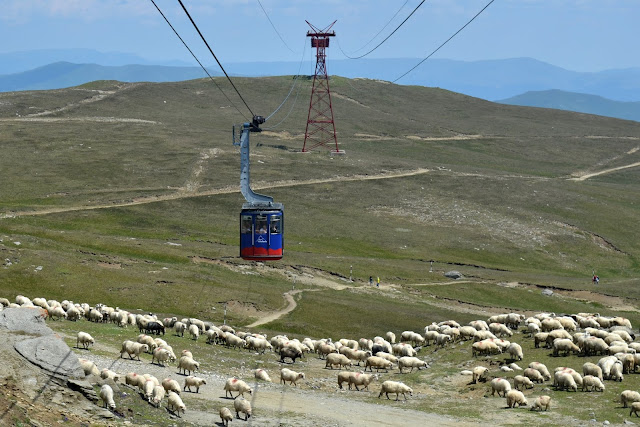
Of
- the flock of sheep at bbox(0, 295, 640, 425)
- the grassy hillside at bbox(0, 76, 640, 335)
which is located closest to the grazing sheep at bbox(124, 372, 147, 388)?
the flock of sheep at bbox(0, 295, 640, 425)

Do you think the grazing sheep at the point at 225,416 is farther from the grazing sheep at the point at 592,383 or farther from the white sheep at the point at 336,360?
the grazing sheep at the point at 592,383

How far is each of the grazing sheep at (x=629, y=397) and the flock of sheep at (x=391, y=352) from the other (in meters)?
0.04

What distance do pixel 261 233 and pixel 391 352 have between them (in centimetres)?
1114

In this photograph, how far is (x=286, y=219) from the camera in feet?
369

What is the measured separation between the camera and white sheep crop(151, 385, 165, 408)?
1138 inches

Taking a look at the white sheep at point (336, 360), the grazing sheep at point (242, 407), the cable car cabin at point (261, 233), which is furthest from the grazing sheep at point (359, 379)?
the grazing sheep at point (242, 407)

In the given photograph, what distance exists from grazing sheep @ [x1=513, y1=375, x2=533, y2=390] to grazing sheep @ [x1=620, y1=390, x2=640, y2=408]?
5006 mm

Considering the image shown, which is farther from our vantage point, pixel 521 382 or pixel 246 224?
pixel 246 224

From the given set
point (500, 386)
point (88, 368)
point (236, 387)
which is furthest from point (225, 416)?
point (500, 386)

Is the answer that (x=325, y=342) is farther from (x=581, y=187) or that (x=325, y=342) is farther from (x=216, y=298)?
(x=581, y=187)

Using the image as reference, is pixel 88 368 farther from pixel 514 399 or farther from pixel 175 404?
pixel 514 399

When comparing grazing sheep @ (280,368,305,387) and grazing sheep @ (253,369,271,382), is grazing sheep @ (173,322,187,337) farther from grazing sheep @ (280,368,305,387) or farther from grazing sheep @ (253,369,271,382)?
grazing sheep @ (280,368,305,387)

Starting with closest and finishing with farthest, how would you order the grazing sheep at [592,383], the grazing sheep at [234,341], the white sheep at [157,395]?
the white sheep at [157,395] < the grazing sheep at [592,383] < the grazing sheep at [234,341]

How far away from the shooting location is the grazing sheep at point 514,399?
1368 inches
